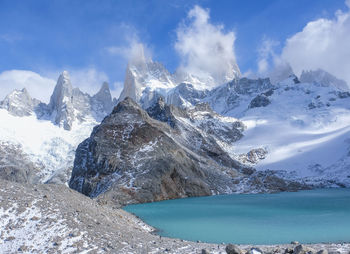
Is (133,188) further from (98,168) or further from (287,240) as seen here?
(287,240)

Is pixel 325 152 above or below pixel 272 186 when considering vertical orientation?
above

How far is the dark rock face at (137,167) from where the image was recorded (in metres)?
73.6

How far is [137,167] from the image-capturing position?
79.8 metres

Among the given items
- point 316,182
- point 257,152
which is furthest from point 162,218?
point 257,152

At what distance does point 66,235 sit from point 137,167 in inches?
2362

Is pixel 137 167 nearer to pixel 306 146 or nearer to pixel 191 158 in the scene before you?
pixel 191 158

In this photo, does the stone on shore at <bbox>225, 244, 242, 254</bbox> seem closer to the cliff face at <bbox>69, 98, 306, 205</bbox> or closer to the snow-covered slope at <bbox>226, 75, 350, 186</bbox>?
the cliff face at <bbox>69, 98, 306, 205</bbox>

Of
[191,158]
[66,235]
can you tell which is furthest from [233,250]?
[191,158]

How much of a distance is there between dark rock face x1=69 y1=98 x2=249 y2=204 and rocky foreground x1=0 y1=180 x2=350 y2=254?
4199cm

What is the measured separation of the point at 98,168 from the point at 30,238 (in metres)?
65.8

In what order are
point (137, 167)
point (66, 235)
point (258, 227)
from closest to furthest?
point (66, 235)
point (258, 227)
point (137, 167)

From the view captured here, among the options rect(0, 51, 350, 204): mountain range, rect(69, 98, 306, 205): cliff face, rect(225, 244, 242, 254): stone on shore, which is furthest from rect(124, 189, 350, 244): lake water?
rect(0, 51, 350, 204): mountain range

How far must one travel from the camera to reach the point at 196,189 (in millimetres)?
80875

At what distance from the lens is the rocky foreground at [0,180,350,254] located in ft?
60.4
